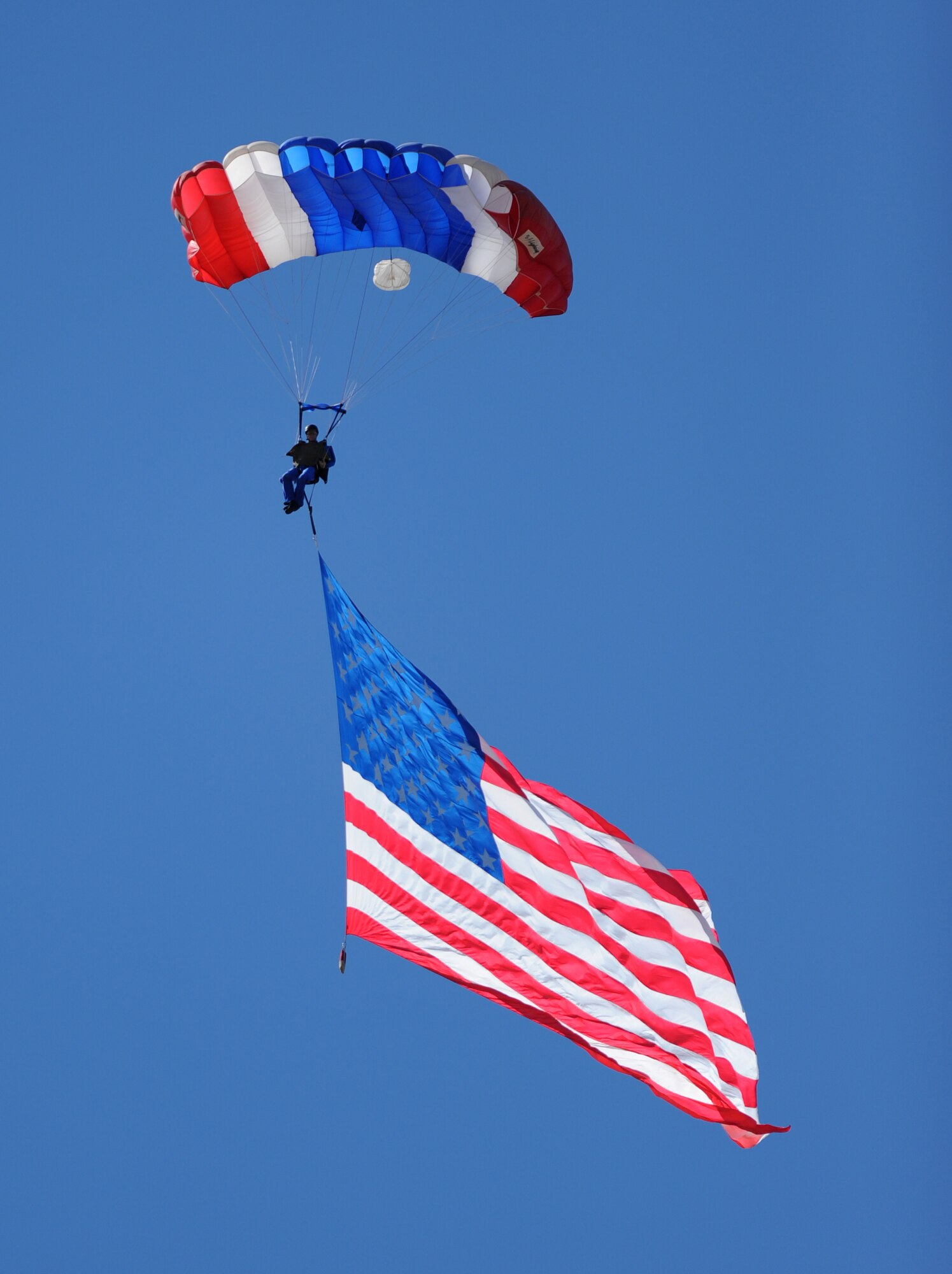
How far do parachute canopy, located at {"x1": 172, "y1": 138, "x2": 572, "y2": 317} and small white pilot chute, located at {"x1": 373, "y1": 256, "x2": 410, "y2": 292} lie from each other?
121 cm

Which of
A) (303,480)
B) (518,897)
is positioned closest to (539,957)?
(518,897)

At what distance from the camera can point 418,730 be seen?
14.4 m

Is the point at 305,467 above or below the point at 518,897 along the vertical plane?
above

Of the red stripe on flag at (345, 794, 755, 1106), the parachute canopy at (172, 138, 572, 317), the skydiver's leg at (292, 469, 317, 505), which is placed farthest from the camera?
the skydiver's leg at (292, 469, 317, 505)

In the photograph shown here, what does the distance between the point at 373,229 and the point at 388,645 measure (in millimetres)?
4392

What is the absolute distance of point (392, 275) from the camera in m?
16.3

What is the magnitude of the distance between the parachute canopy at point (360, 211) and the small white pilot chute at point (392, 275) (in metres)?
1.21

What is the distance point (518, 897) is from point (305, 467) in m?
5.09

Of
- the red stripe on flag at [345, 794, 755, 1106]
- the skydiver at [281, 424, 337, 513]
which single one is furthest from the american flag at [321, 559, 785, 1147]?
the skydiver at [281, 424, 337, 513]

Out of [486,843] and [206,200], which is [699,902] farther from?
[206,200]

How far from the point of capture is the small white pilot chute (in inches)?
639

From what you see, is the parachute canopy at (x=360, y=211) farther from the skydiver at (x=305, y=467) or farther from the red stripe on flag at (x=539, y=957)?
the red stripe on flag at (x=539, y=957)

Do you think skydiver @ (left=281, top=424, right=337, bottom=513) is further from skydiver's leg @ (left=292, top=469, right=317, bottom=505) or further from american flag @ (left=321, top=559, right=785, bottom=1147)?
american flag @ (left=321, top=559, right=785, bottom=1147)

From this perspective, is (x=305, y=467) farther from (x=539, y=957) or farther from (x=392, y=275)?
(x=539, y=957)
